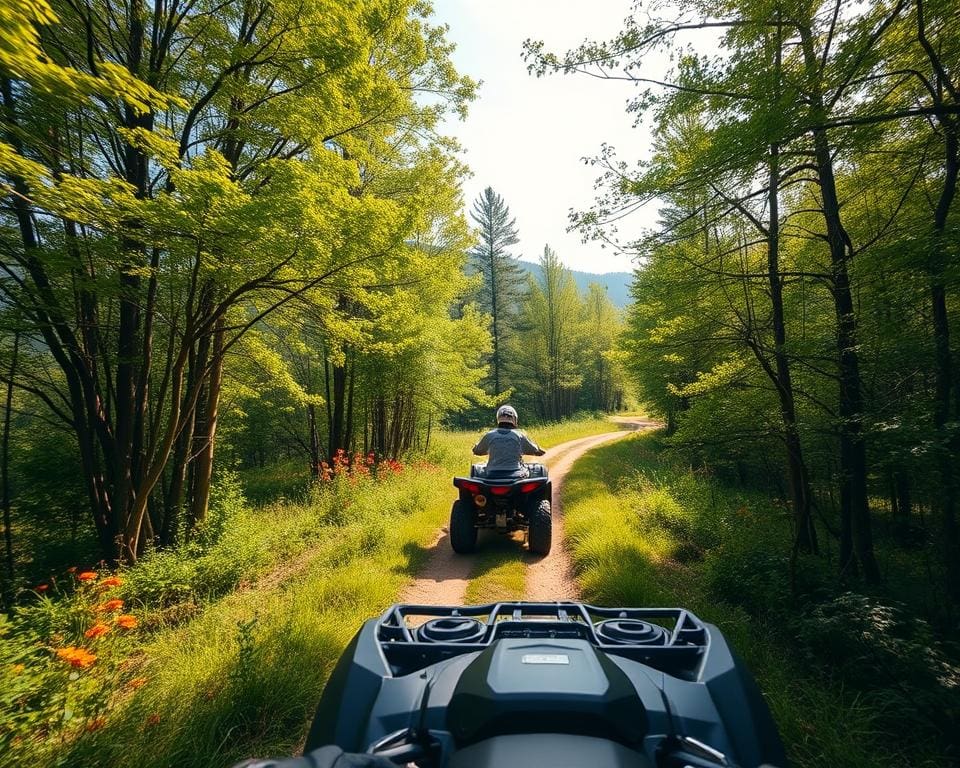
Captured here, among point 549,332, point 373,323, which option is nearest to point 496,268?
point 549,332

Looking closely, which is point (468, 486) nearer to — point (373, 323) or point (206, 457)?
point (373, 323)

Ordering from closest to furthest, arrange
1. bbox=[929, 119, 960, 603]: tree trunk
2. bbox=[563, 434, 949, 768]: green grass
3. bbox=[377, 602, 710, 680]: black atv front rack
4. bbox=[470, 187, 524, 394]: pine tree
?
bbox=[377, 602, 710, 680]: black atv front rack → bbox=[563, 434, 949, 768]: green grass → bbox=[929, 119, 960, 603]: tree trunk → bbox=[470, 187, 524, 394]: pine tree

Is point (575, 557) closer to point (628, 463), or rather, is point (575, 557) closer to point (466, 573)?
point (466, 573)

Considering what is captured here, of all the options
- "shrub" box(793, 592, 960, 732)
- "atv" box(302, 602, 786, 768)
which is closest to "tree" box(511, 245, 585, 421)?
"shrub" box(793, 592, 960, 732)

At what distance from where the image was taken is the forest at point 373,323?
9.43 feet

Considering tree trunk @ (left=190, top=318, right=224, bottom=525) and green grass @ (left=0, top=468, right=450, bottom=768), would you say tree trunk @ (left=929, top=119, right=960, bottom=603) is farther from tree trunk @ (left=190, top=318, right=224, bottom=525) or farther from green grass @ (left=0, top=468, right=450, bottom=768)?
tree trunk @ (left=190, top=318, right=224, bottom=525)

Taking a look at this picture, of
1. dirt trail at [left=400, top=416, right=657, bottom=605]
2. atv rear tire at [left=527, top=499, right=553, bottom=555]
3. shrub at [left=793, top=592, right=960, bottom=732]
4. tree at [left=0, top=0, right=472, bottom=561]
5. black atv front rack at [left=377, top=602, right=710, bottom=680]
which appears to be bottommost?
dirt trail at [left=400, top=416, right=657, bottom=605]

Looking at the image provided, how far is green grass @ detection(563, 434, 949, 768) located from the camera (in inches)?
96.9

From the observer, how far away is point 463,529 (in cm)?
549

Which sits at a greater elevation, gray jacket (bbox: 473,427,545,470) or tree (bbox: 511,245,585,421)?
tree (bbox: 511,245,585,421)

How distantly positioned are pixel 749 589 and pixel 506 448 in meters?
3.14

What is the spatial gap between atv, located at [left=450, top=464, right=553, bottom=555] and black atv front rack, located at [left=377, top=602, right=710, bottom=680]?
310 cm

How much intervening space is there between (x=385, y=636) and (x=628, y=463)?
1222 centimetres

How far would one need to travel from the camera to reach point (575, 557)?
5219 mm
